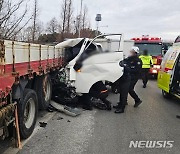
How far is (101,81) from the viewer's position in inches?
287

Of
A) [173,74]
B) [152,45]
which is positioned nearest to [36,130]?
[173,74]

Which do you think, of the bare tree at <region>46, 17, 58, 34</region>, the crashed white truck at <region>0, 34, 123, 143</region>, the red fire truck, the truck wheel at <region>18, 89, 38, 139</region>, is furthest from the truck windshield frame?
the bare tree at <region>46, 17, 58, 34</region>

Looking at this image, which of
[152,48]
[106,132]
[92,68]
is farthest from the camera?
[152,48]

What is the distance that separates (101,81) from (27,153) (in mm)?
3502

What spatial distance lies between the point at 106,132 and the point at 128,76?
245 cm

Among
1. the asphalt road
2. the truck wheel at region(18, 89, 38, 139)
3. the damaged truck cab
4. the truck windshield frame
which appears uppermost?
the truck windshield frame

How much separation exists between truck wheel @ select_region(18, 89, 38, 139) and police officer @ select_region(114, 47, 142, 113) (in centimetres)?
256

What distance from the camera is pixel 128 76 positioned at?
292 inches

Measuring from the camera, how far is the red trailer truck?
383 cm

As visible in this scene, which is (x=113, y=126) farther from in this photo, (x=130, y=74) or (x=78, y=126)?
(x=130, y=74)

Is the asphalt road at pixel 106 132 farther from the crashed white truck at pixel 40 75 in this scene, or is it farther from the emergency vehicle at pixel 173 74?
the emergency vehicle at pixel 173 74

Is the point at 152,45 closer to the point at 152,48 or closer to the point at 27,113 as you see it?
the point at 152,48

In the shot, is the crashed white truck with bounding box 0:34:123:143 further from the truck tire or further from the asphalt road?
the asphalt road

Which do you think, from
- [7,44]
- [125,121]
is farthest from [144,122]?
[7,44]
